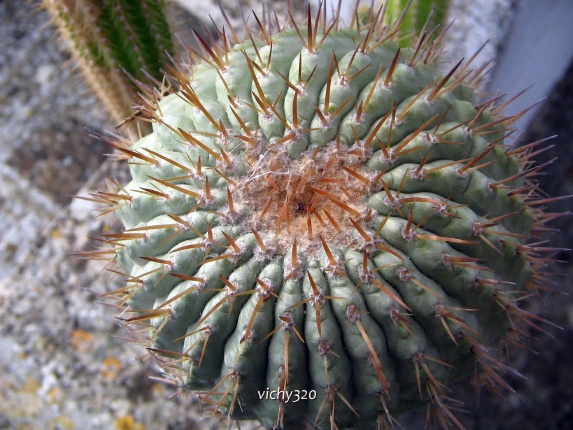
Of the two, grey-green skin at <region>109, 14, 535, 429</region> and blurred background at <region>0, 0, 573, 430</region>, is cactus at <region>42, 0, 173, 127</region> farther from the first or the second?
grey-green skin at <region>109, 14, 535, 429</region>

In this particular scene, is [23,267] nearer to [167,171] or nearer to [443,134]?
[167,171]

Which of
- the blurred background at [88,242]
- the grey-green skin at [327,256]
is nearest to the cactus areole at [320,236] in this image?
the grey-green skin at [327,256]

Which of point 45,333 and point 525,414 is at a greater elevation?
point 45,333

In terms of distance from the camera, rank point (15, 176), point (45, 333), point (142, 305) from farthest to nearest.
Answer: point (15, 176)
point (45, 333)
point (142, 305)

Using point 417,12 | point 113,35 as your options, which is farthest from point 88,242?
point 417,12

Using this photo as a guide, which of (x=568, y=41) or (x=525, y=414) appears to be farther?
(x=568, y=41)

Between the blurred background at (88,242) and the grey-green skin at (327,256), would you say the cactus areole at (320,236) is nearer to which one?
the grey-green skin at (327,256)

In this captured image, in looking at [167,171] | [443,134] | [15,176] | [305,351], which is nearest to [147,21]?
[167,171]
